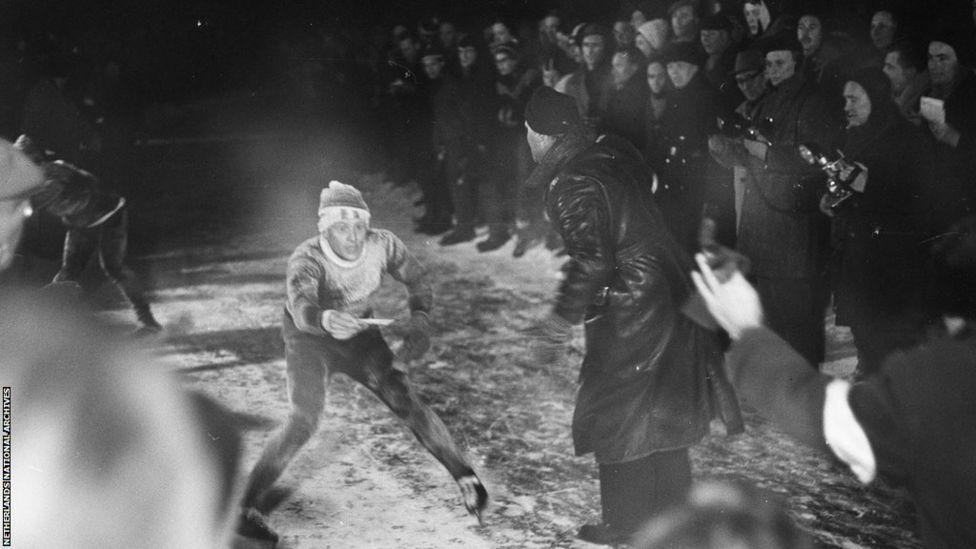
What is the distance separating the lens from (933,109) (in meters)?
4.54

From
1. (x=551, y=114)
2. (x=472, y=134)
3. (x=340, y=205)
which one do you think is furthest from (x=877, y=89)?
(x=472, y=134)

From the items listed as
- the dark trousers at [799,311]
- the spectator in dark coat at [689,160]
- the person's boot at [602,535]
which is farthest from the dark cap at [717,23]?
the person's boot at [602,535]

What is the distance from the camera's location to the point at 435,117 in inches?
262

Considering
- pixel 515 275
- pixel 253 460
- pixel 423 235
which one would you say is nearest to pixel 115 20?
pixel 423 235

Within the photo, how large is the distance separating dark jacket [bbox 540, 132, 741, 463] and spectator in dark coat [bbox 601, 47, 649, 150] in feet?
6.90

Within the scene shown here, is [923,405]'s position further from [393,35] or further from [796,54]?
[393,35]

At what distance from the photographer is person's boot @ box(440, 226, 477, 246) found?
23.0 ft

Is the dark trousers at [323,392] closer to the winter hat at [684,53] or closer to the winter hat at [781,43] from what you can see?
the winter hat at [781,43]

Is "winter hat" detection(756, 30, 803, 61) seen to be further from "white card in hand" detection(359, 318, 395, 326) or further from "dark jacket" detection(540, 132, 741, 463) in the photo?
"white card in hand" detection(359, 318, 395, 326)

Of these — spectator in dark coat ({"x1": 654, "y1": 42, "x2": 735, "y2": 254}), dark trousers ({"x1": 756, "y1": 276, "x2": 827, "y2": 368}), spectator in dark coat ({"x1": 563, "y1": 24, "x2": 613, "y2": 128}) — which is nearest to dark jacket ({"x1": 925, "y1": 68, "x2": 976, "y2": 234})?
dark trousers ({"x1": 756, "y1": 276, "x2": 827, "y2": 368})

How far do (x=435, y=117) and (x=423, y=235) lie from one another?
0.94 meters

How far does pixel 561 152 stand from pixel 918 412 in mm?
1916

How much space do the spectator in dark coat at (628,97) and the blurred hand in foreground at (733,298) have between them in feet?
11.9

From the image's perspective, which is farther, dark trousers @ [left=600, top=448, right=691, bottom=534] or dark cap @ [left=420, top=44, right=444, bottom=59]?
dark cap @ [left=420, top=44, right=444, bottom=59]
